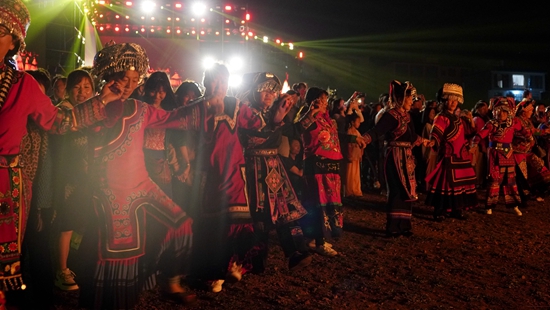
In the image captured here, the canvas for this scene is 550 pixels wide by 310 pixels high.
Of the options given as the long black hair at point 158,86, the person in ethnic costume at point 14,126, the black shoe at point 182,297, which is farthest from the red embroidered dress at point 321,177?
the person in ethnic costume at point 14,126

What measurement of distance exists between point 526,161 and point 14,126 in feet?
30.7

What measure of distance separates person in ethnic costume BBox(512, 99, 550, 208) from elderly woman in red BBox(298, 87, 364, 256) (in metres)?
4.70

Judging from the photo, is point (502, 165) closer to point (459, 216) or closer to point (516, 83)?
point (459, 216)

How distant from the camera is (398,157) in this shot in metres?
7.31

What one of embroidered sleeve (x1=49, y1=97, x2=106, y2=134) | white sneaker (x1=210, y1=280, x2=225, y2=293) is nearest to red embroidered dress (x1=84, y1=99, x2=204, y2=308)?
embroidered sleeve (x1=49, y1=97, x2=106, y2=134)

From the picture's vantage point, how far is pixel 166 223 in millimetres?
3883

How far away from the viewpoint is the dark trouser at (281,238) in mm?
5105

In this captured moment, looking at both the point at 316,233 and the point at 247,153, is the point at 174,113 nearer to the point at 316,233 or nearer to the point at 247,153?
the point at 247,153

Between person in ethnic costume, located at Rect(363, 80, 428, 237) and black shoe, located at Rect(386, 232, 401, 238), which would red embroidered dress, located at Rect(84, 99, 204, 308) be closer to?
person in ethnic costume, located at Rect(363, 80, 428, 237)

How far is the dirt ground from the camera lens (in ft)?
15.3

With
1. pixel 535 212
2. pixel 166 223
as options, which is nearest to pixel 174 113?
pixel 166 223

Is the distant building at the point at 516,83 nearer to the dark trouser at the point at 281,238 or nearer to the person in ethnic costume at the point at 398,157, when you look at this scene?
the person in ethnic costume at the point at 398,157

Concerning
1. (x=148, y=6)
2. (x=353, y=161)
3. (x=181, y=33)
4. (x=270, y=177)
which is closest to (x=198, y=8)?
(x=181, y=33)

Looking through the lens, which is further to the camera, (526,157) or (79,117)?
(526,157)
